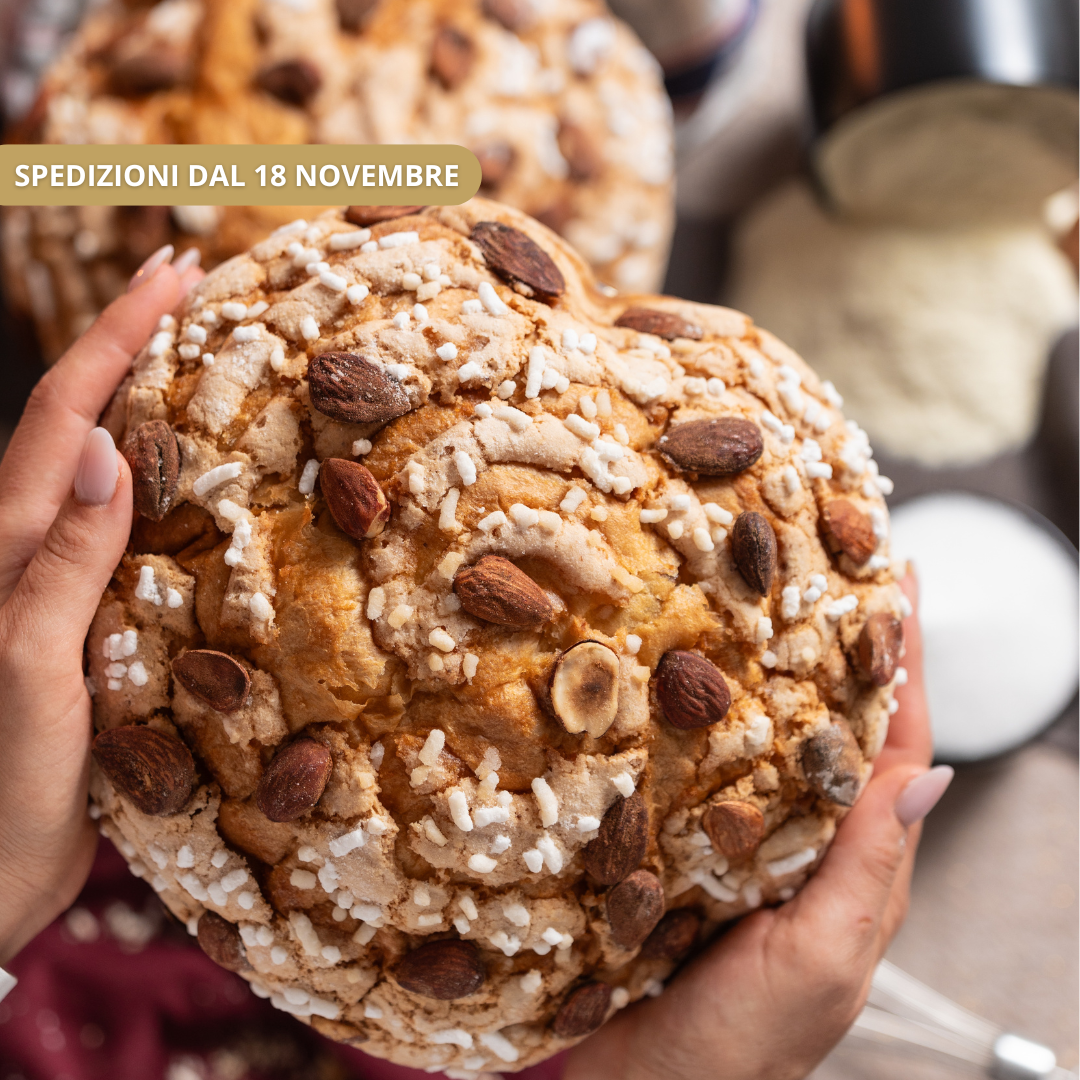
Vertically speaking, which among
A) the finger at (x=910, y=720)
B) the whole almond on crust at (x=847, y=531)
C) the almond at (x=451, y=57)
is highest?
the almond at (x=451, y=57)

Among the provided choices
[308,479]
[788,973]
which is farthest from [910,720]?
[308,479]

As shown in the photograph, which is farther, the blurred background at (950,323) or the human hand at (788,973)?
the blurred background at (950,323)

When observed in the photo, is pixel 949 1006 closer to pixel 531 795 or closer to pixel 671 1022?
pixel 671 1022

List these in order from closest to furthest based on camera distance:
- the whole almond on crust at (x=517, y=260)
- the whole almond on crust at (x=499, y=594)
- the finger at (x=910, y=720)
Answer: the whole almond on crust at (x=499, y=594), the whole almond on crust at (x=517, y=260), the finger at (x=910, y=720)

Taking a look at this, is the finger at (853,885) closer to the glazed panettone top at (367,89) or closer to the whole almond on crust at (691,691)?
the whole almond on crust at (691,691)

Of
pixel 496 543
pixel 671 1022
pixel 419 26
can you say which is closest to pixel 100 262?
pixel 419 26

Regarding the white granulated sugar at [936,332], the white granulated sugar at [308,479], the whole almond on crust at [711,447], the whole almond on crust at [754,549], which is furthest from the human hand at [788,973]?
the white granulated sugar at [936,332]
